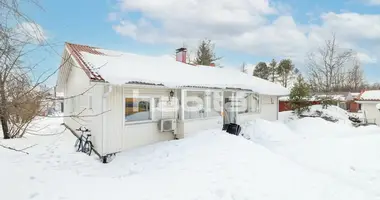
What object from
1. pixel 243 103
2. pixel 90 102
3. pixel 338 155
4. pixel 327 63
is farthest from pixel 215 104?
pixel 327 63

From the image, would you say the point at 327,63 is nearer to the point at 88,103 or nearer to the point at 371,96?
the point at 371,96

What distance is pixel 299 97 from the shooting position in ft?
62.3

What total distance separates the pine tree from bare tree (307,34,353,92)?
1126cm

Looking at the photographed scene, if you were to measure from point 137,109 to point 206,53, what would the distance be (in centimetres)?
2302

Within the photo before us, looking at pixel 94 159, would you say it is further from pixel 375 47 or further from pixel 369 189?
pixel 375 47

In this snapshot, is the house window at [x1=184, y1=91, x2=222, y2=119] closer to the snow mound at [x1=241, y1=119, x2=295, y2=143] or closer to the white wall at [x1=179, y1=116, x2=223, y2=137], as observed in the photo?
the white wall at [x1=179, y1=116, x2=223, y2=137]

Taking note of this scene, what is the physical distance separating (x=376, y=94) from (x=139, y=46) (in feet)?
77.5

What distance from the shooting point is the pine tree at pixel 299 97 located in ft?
61.8

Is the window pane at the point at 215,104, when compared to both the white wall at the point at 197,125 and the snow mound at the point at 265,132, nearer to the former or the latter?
the white wall at the point at 197,125

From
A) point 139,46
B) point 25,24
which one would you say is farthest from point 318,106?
point 25,24

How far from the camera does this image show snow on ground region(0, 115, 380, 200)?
4.93 meters

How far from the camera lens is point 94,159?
26.0 feet

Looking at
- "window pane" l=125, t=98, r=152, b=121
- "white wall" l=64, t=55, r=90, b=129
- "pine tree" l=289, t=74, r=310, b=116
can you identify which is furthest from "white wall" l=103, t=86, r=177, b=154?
"pine tree" l=289, t=74, r=310, b=116

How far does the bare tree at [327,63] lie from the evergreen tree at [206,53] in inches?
495
